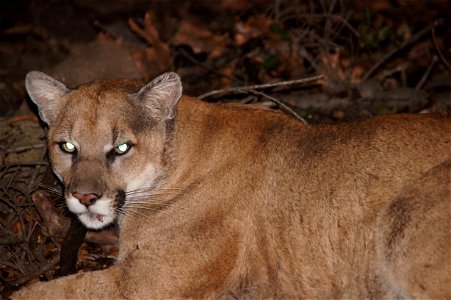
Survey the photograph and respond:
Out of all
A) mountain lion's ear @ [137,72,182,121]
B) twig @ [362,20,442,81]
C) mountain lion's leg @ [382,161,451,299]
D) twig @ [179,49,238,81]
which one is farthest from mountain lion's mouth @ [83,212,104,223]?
twig @ [362,20,442,81]

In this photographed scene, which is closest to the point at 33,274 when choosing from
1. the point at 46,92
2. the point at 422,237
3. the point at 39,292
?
the point at 39,292

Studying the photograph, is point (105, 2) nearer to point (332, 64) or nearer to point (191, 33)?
point (191, 33)

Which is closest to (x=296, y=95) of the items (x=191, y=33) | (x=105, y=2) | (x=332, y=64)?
(x=332, y=64)

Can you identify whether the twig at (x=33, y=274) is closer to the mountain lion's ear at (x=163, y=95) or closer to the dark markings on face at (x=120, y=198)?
the dark markings on face at (x=120, y=198)

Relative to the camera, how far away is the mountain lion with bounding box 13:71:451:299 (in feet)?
17.5

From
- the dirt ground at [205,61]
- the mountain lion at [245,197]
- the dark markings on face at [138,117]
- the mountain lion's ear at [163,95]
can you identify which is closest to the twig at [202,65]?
the dirt ground at [205,61]

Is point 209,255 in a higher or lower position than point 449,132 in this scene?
lower

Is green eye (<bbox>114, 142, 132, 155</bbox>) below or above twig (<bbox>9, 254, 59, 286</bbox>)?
above

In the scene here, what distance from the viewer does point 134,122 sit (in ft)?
20.0

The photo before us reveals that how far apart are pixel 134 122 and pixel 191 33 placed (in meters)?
6.08

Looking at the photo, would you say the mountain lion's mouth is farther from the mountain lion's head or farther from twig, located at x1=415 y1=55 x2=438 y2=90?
twig, located at x1=415 y1=55 x2=438 y2=90

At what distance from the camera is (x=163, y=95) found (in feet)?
20.4

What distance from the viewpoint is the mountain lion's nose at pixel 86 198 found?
5.72m

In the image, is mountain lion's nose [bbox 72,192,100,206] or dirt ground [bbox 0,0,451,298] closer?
mountain lion's nose [bbox 72,192,100,206]
